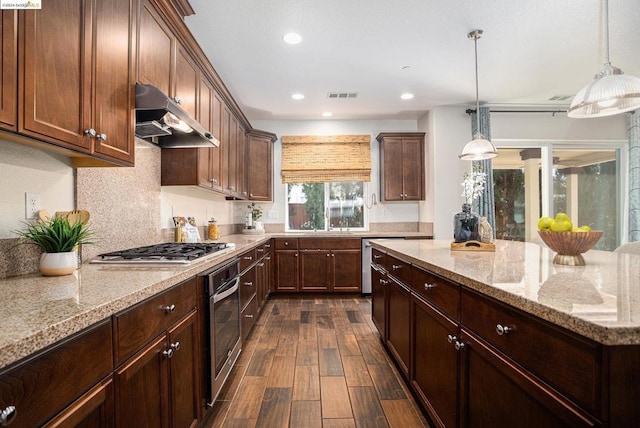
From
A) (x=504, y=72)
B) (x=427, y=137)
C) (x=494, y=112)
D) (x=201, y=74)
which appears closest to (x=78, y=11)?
(x=201, y=74)

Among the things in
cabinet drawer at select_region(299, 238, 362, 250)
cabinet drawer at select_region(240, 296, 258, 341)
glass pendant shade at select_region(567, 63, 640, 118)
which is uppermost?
glass pendant shade at select_region(567, 63, 640, 118)

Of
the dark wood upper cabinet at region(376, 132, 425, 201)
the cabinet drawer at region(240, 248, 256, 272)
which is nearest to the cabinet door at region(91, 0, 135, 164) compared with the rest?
the cabinet drawer at region(240, 248, 256, 272)

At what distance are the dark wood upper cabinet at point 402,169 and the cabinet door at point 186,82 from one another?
3.08 m

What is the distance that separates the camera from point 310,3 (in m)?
2.47

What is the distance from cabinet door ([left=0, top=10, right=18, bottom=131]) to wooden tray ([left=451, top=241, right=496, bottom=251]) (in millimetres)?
2217

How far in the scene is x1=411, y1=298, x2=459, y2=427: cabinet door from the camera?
142cm

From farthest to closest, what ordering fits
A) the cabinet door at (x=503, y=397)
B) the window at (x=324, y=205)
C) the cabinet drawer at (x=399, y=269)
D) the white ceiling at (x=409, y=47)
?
the window at (x=324, y=205) → the white ceiling at (x=409, y=47) → the cabinet drawer at (x=399, y=269) → the cabinet door at (x=503, y=397)

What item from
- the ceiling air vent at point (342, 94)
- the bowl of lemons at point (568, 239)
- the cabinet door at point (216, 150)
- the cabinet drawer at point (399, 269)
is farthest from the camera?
the ceiling air vent at point (342, 94)

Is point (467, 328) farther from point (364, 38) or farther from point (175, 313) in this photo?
point (364, 38)

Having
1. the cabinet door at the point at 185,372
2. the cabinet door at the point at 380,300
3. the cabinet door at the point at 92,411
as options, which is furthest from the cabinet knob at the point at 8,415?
the cabinet door at the point at 380,300

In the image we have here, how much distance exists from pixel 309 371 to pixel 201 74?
8.30 feet

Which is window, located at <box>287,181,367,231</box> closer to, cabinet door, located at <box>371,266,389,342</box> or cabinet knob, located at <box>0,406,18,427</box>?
cabinet door, located at <box>371,266,389,342</box>

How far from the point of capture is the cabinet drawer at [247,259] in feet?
8.84

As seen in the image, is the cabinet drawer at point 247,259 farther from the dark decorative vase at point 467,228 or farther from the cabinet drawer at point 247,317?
the dark decorative vase at point 467,228
